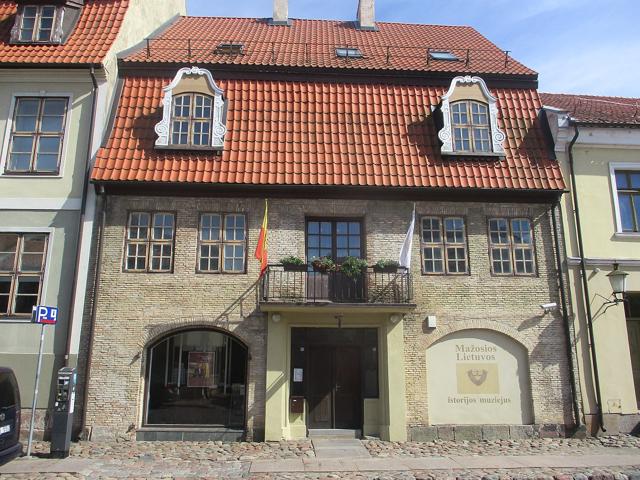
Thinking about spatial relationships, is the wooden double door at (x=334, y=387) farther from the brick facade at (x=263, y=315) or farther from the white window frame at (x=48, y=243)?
the white window frame at (x=48, y=243)

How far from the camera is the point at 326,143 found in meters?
13.4

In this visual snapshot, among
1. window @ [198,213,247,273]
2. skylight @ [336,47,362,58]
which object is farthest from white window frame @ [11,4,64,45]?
skylight @ [336,47,362,58]

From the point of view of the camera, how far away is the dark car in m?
8.47

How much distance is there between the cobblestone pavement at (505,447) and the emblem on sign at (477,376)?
137 cm

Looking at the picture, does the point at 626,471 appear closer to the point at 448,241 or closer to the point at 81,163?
the point at 448,241

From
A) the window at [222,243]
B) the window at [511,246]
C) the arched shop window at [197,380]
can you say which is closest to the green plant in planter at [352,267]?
the window at [222,243]

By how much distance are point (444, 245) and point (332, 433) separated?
17.9ft

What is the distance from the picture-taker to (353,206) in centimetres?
1311

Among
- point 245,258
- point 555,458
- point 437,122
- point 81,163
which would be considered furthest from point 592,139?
point 81,163

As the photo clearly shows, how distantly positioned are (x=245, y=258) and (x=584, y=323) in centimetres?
868

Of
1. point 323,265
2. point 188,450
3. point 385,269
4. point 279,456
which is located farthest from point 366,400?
point 188,450

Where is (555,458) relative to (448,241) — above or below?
below

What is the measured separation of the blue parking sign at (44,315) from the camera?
10.6 metres

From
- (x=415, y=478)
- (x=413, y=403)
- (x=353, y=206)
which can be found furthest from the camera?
(x=353, y=206)
